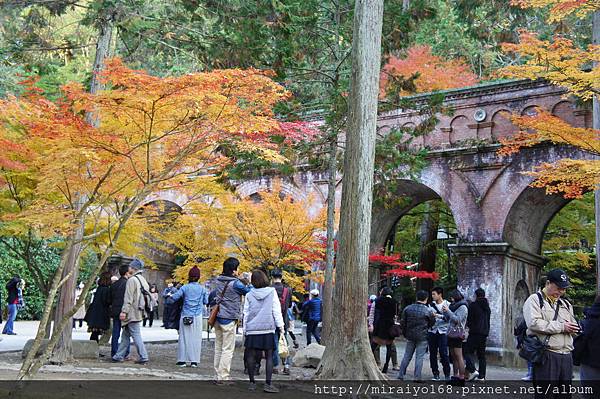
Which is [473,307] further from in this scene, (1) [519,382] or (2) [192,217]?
(2) [192,217]

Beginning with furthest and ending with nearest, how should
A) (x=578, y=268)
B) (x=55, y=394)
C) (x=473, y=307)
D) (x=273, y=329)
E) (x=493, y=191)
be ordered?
(x=578, y=268) → (x=493, y=191) → (x=473, y=307) → (x=273, y=329) → (x=55, y=394)

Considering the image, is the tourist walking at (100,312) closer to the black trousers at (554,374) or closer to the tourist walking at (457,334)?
the tourist walking at (457,334)

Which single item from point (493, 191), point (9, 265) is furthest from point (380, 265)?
point (9, 265)

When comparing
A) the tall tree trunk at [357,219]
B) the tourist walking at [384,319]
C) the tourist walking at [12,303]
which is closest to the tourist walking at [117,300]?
the tall tree trunk at [357,219]

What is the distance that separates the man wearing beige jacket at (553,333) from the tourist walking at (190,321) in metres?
6.10

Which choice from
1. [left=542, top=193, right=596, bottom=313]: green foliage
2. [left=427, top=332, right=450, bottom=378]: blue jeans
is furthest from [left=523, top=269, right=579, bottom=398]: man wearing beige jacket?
[left=542, top=193, right=596, bottom=313]: green foliage

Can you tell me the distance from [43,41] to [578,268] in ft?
68.4

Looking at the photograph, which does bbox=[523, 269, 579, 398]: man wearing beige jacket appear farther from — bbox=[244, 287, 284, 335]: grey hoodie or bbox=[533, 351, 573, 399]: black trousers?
bbox=[244, 287, 284, 335]: grey hoodie

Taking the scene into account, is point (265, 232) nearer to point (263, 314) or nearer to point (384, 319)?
point (384, 319)

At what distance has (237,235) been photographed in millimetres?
17219

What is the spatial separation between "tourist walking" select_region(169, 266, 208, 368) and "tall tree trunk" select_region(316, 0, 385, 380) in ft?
8.81

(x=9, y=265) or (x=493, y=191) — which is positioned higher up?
(x=493, y=191)

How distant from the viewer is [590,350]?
634 cm

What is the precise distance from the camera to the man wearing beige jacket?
6.05 meters
